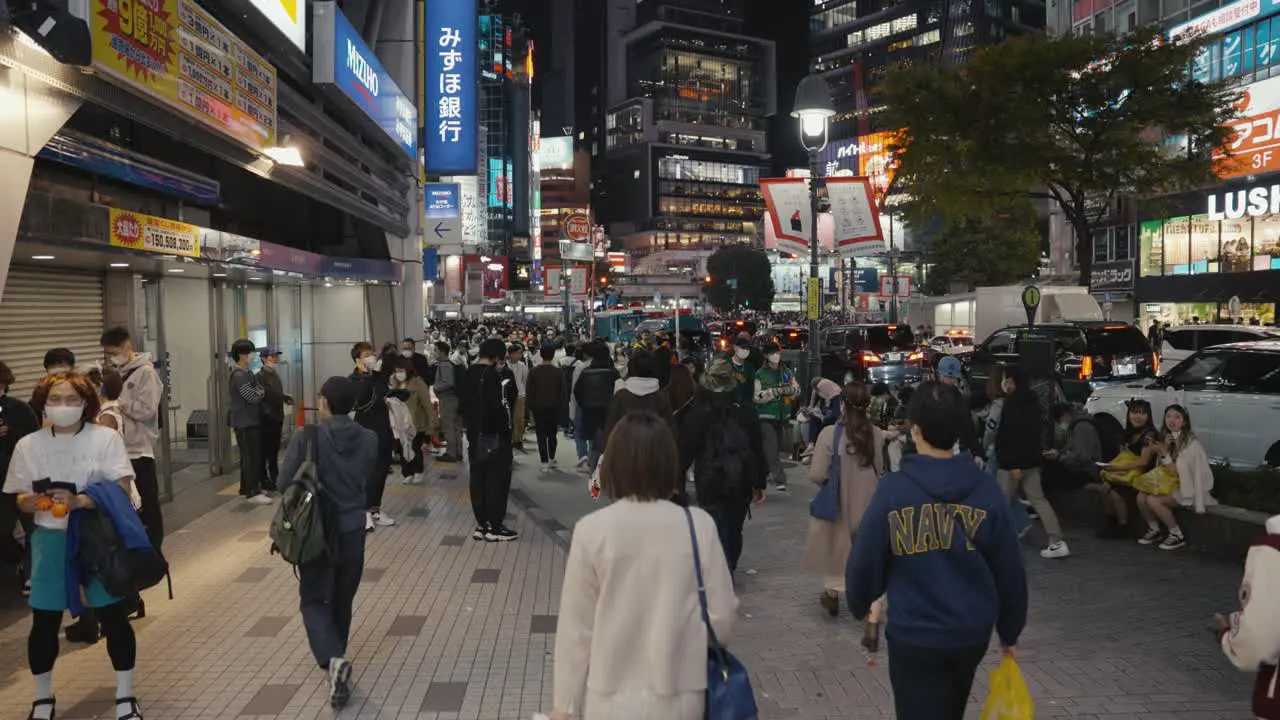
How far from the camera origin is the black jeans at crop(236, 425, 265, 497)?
1138 centimetres

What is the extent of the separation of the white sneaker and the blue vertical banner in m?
17.1

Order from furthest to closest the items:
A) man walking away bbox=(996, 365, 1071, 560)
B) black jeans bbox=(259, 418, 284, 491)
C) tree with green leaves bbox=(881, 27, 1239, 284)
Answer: tree with green leaves bbox=(881, 27, 1239, 284) < black jeans bbox=(259, 418, 284, 491) < man walking away bbox=(996, 365, 1071, 560)

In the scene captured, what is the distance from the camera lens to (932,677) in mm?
3449

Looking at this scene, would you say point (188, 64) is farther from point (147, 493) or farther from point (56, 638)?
point (56, 638)

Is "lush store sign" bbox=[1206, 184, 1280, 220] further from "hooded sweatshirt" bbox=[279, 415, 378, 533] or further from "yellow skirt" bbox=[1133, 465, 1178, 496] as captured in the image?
"hooded sweatshirt" bbox=[279, 415, 378, 533]

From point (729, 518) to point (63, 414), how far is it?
14.3 ft

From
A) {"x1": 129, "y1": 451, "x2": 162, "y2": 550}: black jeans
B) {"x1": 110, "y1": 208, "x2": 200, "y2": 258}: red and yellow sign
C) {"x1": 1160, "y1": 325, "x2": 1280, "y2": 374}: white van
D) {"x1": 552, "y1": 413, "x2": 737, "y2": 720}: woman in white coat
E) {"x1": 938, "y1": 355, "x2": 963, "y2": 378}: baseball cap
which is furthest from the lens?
{"x1": 1160, "y1": 325, "x2": 1280, "y2": 374}: white van

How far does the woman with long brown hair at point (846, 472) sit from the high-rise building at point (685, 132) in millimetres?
155286

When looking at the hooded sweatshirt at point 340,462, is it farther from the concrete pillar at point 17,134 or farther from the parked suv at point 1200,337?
the parked suv at point 1200,337

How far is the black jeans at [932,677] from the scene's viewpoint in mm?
3426

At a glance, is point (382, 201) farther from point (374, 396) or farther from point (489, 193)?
point (489, 193)

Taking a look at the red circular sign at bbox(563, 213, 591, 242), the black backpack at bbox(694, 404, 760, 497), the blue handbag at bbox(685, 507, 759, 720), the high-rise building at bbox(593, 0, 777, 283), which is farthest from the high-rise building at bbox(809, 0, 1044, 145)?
the blue handbag at bbox(685, 507, 759, 720)

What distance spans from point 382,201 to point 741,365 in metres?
11.3

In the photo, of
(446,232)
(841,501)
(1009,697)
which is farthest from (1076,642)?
(446,232)
